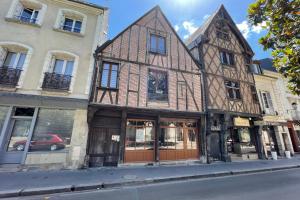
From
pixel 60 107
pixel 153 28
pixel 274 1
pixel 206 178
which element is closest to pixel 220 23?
pixel 153 28

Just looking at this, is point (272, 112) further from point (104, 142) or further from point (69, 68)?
point (69, 68)

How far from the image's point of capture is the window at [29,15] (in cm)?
739

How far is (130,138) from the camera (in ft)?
25.1

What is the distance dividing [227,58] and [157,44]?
609cm

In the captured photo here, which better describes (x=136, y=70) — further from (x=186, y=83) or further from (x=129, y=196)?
(x=129, y=196)

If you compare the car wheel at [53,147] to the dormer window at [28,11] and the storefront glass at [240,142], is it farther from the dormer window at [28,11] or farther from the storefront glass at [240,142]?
the storefront glass at [240,142]

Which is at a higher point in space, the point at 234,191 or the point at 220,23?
the point at 220,23

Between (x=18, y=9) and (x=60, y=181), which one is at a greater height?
(x=18, y=9)

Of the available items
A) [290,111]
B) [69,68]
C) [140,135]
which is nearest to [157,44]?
[69,68]

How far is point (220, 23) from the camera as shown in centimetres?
1241

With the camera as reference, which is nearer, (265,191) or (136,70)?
(265,191)

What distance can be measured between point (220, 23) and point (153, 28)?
21.6 ft

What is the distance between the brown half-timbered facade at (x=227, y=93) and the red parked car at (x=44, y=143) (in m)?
7.86

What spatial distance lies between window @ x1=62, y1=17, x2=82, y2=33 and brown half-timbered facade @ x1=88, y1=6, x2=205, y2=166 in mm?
1872
